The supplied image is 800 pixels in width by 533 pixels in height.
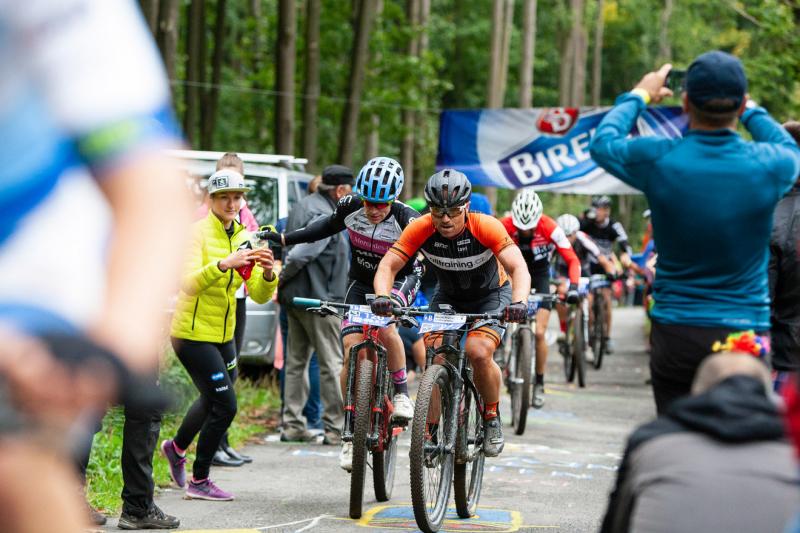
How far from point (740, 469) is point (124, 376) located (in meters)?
1.89

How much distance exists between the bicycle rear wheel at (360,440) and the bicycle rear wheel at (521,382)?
4.51 m

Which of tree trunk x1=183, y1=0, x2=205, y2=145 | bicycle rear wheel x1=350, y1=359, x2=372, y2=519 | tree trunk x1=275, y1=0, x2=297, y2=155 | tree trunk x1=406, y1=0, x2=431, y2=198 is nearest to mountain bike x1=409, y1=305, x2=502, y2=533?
bicycle rear wheel x1=350, y1=359, x2=372, y2=519

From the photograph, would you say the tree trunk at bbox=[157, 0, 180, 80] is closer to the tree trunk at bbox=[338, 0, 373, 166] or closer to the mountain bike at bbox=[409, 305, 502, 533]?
the tree trunk at bbox=[338, 0, 373, 166]

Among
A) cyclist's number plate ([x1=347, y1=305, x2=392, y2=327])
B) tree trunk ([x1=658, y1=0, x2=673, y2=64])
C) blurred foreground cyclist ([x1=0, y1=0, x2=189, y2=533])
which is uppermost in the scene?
tree trunk ([x1=658, y1=0, x2=673, y2=64])

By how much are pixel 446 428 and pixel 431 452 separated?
1.02ft

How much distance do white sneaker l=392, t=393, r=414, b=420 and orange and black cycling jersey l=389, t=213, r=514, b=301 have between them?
0.76m

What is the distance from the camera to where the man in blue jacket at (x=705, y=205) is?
4895mm

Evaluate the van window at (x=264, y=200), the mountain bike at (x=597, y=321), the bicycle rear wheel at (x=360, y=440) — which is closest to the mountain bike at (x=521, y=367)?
the van window at (x=264, y=200)

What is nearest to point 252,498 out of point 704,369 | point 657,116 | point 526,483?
point 526,483

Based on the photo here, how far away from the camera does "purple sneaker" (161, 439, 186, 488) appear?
899cm

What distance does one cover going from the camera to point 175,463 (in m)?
9.04

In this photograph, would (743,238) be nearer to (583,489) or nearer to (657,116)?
(583,489)

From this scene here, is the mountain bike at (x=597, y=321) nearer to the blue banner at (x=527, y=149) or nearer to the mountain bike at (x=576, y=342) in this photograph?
the mountain bike at (x=576, y=342)

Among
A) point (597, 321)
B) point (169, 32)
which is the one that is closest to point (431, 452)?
→ point (597, 321)
